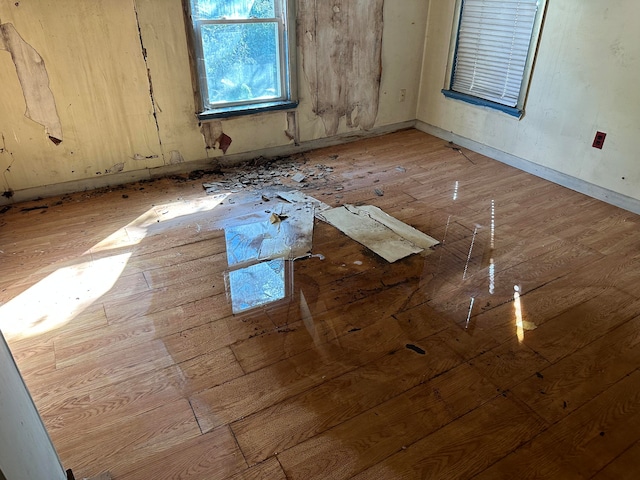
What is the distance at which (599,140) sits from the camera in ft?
10.5

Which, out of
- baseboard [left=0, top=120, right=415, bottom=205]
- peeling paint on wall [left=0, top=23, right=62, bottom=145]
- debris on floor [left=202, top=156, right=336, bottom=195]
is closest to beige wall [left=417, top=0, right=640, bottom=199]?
baseboard [left=0, top=120, right=415, bottom=205]

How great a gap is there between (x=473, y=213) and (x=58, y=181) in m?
2.99

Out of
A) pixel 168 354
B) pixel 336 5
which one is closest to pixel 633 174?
pixel 336 5

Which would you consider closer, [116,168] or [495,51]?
[116,168]

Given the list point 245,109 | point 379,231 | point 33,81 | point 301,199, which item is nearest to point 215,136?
point 245,109

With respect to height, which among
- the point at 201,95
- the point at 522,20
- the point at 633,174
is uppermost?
the point at 522,20

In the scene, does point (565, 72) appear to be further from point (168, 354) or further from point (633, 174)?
point (168, 354)

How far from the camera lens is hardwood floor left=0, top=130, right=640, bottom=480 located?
1.57 metres

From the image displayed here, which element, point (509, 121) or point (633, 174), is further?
point (509, 121)

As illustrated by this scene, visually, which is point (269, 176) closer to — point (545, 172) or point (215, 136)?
Answer: point (215, 136)

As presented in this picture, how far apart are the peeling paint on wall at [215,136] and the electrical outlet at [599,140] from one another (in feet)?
9.11

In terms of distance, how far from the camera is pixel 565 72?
10.8 feet

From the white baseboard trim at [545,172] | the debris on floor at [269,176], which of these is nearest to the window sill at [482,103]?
the white baseboard trim at [545,172]

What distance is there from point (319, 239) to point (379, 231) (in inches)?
15.5
